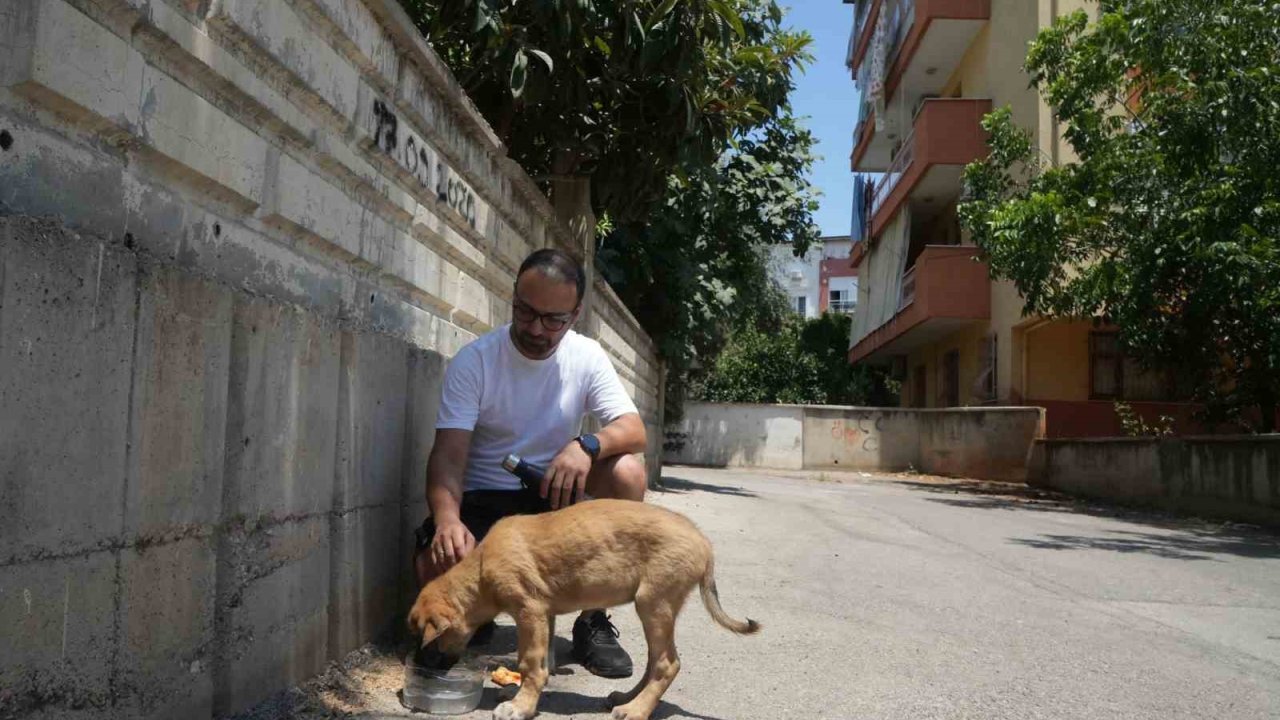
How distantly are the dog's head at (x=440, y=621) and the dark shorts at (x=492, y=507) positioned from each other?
24.0 inches

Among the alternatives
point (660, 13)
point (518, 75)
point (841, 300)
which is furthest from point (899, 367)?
point (841, 300)

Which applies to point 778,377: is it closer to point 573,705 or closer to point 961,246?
point 961,246

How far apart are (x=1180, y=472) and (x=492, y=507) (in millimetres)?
13309

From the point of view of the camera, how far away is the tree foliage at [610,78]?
235 inches

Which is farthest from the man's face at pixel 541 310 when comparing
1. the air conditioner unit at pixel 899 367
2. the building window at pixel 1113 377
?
the air conditioner unit at pixel 899 367

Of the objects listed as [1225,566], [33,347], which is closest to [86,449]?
[33,347]

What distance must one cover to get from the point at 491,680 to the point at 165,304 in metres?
2.04

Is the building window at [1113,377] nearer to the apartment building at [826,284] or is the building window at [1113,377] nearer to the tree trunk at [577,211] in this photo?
the tree trunk at [577,211]

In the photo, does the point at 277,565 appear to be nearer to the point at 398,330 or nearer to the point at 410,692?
the point at 410,692

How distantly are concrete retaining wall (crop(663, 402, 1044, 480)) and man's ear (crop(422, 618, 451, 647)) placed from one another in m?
19.9

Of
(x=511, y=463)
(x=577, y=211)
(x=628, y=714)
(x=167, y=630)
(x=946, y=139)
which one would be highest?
(x=946, y=139)

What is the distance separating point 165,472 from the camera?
2445 mm

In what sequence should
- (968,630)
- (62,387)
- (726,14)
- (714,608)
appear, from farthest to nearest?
(726,14) < (968,630) < (714,608) < (62,387)

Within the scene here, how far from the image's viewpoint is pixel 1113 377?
20.8 meters
